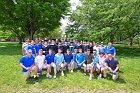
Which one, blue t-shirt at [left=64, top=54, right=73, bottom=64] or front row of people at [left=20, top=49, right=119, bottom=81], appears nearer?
front row of people at [left=20, top=49, right=119, bottom=81]

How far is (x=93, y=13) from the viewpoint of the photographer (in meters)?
26.3

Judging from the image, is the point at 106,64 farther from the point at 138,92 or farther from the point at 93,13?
the point at 93,13

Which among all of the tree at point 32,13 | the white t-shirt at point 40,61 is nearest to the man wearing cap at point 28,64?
the white t-shirt at point 40,61

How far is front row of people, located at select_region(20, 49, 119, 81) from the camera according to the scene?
11.7 m

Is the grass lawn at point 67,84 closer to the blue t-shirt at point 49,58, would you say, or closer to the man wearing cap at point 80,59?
the man wearing cap at point 80,59

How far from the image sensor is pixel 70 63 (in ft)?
44.6

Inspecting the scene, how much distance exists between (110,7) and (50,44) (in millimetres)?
12605

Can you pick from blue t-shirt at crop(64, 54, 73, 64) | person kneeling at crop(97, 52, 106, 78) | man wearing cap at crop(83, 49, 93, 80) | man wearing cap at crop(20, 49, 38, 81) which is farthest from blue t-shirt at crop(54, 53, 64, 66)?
person kneeling at crop(97, 52, 106, 78)

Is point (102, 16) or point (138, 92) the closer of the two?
point (138, 92)

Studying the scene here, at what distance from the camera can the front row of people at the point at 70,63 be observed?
38.5 ft

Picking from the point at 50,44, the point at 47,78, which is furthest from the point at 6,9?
the point at 47,78

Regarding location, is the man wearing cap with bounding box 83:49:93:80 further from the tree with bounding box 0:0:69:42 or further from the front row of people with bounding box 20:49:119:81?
the tree with bounding box 0:0:69:42

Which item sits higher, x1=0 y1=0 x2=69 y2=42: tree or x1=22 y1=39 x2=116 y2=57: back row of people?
x1=0 y1=0 x2=69 y2=42: tree

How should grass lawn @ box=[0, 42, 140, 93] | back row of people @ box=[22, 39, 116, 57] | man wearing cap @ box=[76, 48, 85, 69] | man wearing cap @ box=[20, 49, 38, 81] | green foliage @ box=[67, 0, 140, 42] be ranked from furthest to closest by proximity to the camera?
Answer: green foliage @ box=[67, 0, 140, 42] → back row of people @ box=[22, 39, 116, 57] → man wearing cap @ box=[76, 48, 85, 69] → man wearing cap @ box=[20, 49, 38, 81] → grass lawn @ box=[0, 42, 140, 93]
